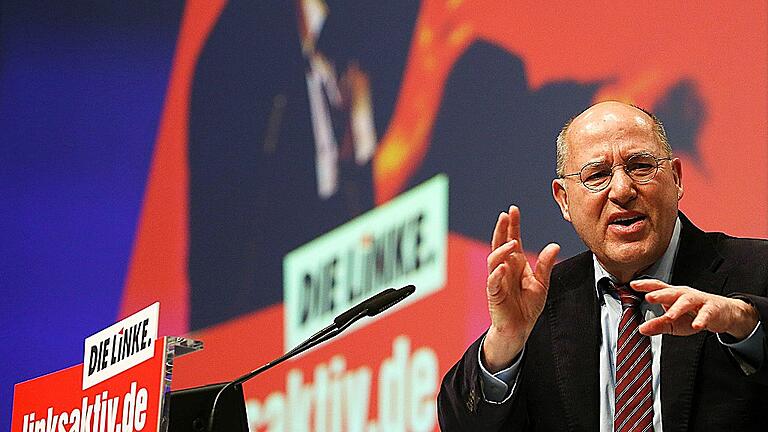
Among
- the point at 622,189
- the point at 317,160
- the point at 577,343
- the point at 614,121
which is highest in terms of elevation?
the point at 317,160

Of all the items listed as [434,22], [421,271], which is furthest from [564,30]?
[421,271]

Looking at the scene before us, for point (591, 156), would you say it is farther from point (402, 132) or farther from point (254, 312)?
point (254, 312)

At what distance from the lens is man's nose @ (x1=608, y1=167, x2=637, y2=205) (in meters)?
2.18

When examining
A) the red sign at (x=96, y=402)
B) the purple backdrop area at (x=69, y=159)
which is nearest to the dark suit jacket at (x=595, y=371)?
the red sign at (x=96, y=402)

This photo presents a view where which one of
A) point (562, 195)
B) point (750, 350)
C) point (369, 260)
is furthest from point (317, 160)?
point (750, 350)

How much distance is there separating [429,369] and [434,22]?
1025 millimetres

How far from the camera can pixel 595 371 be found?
2.17 meters

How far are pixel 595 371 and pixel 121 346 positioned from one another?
835 millimetres

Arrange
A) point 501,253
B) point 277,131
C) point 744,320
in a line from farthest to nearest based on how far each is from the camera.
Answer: point 277,131, point 501,253, point 744,320

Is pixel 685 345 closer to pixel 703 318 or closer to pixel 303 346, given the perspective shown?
pixel 703 318

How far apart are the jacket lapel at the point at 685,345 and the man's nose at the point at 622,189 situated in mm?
134

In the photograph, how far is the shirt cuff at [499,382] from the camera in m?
2.08

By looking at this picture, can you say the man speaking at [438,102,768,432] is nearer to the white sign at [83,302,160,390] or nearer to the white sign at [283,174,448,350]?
the white sign at [83,302,160,390]

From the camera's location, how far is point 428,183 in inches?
139
